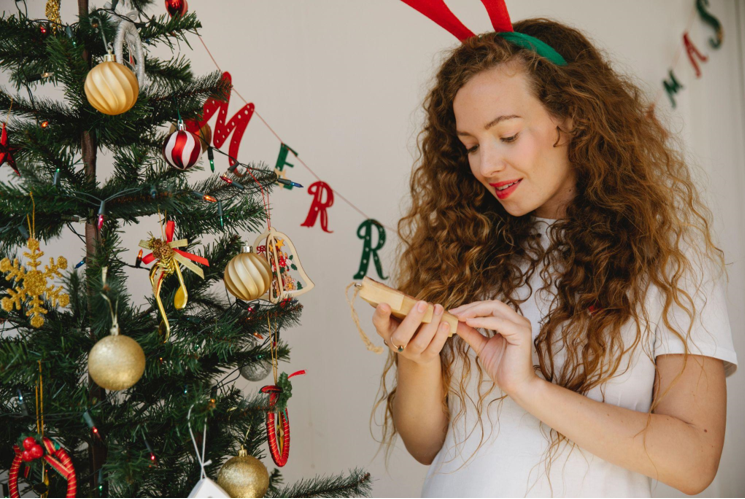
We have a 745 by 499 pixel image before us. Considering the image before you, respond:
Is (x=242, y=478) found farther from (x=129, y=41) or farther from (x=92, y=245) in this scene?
(x=129, y=41)

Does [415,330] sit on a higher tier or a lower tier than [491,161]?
lower

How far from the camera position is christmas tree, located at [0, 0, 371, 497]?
0.74m

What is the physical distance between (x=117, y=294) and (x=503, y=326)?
506 mm

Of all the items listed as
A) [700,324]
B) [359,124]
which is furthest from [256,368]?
[359,124]

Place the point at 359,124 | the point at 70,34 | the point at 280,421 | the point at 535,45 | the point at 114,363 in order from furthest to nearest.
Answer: the point at 359,124 → the point at 535,45 → the point at 280,421 → the point at 70,34 → the point at 114,363

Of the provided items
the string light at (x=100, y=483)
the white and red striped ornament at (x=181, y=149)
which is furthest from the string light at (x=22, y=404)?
the white and red striped ornament at (x=181, y=149)

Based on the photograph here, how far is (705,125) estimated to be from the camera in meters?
1.87

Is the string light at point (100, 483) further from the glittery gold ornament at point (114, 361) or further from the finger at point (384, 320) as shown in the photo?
the finger at point (384, 320)

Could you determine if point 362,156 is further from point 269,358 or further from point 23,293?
point 23,293

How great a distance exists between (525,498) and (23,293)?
752mm

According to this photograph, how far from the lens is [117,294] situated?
0.74 metres

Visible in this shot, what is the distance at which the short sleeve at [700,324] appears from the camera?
2.88 feet

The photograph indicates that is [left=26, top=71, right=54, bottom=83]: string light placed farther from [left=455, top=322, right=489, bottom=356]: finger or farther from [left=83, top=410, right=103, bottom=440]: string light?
[left=455, top=322, right=489, bottom=356]: finger

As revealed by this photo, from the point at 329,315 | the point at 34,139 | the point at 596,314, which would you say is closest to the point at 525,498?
the point at 596,314
